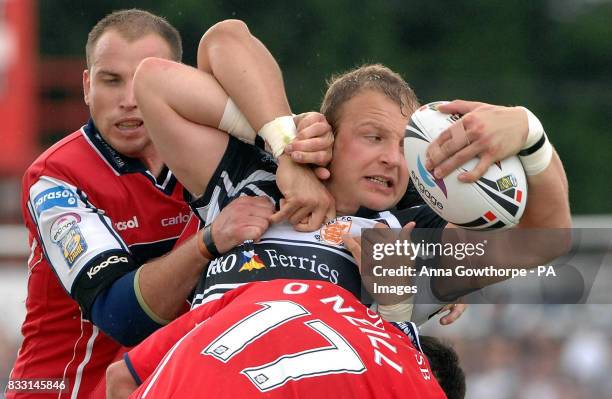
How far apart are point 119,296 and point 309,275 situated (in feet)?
2.53

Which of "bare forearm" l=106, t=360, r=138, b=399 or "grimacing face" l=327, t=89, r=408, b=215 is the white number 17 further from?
"grimacing face" l=327, t=89, r=408, b=215

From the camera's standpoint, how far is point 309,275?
3430 mm

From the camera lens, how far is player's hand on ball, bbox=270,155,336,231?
11.7 ft

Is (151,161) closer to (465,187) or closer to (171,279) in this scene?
(171,279)

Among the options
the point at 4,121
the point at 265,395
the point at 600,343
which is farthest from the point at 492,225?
the point at 4,121

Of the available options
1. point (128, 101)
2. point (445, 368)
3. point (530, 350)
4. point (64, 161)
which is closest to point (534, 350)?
point (530, 350)

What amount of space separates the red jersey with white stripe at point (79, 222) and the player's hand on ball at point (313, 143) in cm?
80

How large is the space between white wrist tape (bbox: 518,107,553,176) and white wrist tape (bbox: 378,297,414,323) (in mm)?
536

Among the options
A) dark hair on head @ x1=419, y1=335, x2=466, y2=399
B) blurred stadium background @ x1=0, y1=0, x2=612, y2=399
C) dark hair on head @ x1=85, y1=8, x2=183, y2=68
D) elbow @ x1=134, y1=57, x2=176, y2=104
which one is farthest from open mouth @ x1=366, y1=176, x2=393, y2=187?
blurred stadium background @ x1=0, y1=0, x2=612, y2=399

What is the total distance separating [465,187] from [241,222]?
67 cm

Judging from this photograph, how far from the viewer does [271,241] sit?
3.56 metres

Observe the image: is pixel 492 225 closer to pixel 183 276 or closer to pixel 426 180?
pixel 426 180

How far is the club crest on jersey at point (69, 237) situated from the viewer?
4031 millimetres

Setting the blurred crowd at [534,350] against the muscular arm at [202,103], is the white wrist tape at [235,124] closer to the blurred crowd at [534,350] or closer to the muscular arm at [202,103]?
the muscular arm at [202,103]
